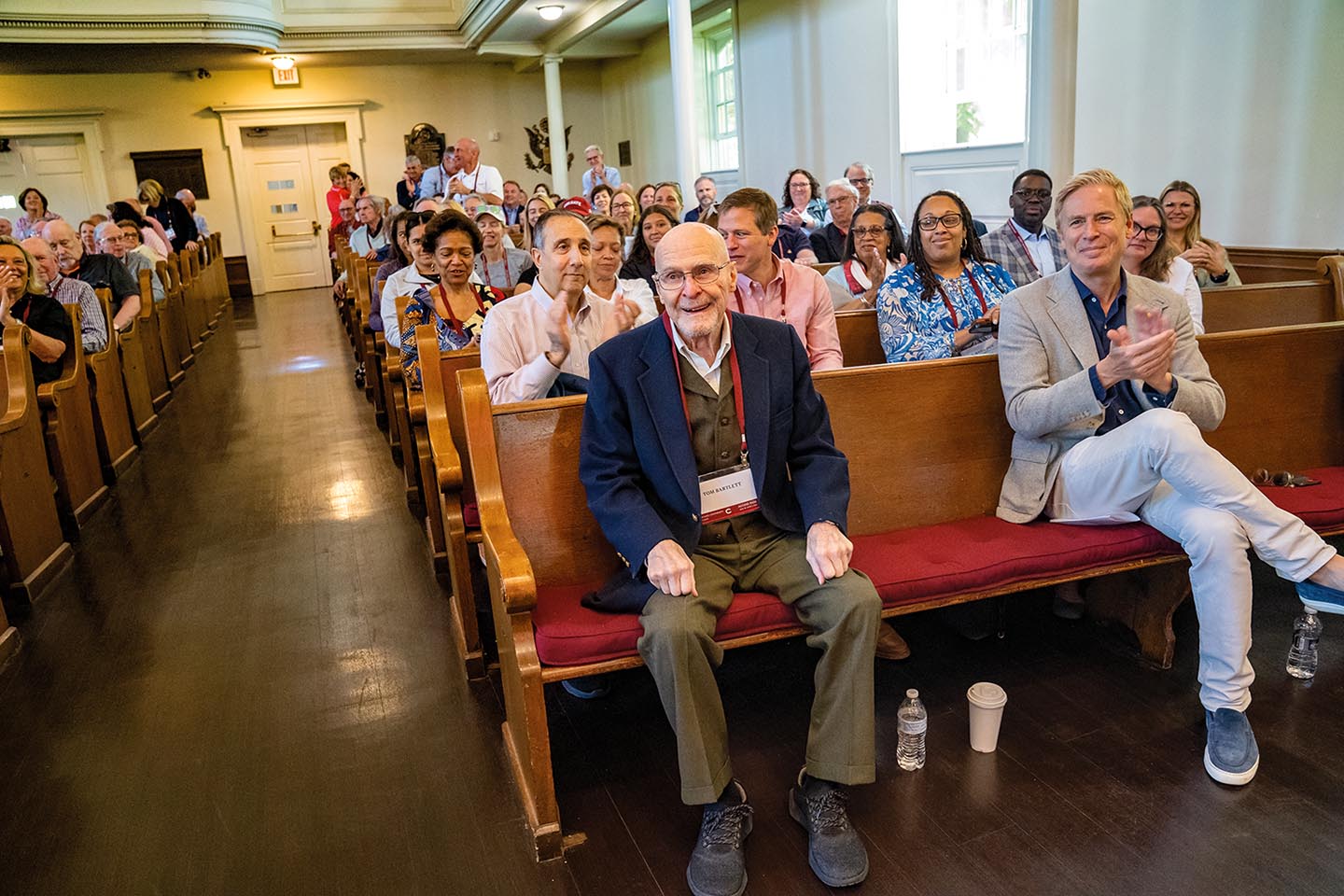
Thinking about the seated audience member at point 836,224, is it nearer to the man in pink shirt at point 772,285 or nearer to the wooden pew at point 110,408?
the man in pink shirt at point 772,285

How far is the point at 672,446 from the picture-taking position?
201 cm

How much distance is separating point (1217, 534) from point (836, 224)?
403 centimetres

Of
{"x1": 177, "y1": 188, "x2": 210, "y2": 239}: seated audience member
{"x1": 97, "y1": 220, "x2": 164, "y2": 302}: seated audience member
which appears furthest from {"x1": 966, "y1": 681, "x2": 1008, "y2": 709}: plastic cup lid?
{"x1": 177, "y1": 188, "x2": 210, "y2": 239}: seated audience member

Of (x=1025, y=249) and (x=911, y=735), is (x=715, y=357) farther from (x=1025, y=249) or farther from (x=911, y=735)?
(x=1025, y=249)

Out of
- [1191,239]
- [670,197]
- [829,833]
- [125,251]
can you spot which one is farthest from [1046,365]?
[125,251]

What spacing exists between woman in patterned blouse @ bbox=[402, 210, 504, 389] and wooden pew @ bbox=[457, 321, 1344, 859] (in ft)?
5.20

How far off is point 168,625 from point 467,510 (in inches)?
45.2

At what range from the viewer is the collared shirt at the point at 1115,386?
7.60 feet

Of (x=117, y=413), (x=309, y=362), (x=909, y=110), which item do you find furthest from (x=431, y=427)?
(x=909, y=110)

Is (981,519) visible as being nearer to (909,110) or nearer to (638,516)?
(638,516)


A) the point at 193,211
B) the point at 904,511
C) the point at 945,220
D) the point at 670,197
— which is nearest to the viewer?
the point at 904,511

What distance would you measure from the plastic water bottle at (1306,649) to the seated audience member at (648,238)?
295cm

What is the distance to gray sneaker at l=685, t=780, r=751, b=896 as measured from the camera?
177 cm

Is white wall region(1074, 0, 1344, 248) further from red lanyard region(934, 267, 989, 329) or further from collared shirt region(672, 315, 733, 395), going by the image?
collared shirt region(672, 315, 733, 395)
